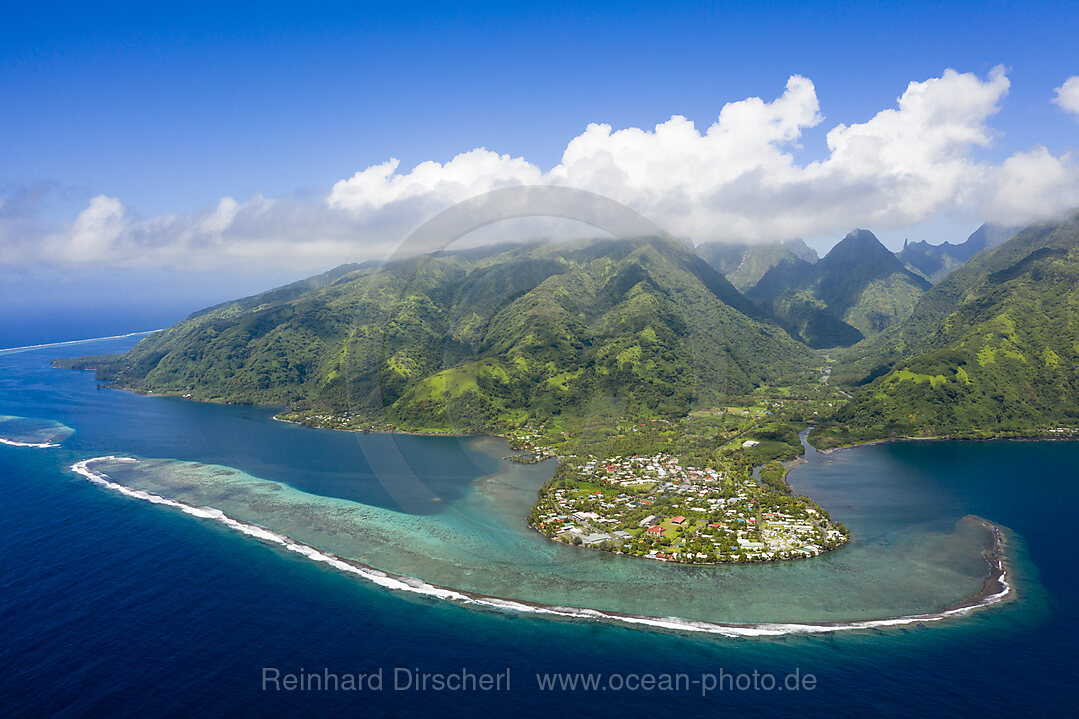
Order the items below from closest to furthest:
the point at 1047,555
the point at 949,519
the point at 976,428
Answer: the point at 1047,555 → the point at 949,519 → the point at 976,428

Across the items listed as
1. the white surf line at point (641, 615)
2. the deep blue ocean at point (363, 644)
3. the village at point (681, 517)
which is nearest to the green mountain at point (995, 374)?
the deep blue ocean at point (363, 644)

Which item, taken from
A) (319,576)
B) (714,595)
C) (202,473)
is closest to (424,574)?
(319,576)

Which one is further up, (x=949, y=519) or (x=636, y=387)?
(x=636, y=387)

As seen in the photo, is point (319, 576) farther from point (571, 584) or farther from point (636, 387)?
point (636, 387)

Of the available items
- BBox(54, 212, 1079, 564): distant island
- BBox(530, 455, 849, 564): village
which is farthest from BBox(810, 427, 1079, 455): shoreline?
BBox(530, 455, 849, 564): village

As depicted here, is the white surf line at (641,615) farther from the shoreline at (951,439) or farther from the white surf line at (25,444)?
the white surf line at (25,444)

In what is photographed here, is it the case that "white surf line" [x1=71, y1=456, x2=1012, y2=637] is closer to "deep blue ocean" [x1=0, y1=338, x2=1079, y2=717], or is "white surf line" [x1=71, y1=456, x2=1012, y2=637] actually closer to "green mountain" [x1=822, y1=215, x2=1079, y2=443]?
"deep blue ocean" [x1=0, y1=338, x2=1079, y2=717]

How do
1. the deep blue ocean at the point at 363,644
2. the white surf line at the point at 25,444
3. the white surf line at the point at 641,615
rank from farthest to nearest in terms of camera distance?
the white surf line at the point at 25,444
the white surf line at the point at 641,615
the deep blue ocean at the point at 363,644
